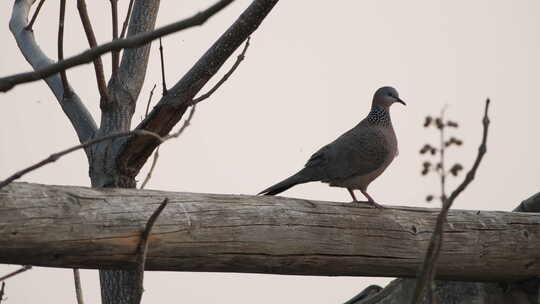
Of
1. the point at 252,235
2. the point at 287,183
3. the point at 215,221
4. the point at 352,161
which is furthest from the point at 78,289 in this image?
the point at 352,161

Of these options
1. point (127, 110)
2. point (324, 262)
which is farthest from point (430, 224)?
point (127, 110)

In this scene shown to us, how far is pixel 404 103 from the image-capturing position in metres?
5.20

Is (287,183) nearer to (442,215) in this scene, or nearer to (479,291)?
(479,291)

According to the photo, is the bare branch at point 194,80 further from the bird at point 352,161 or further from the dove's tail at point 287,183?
the bird at point 352,161

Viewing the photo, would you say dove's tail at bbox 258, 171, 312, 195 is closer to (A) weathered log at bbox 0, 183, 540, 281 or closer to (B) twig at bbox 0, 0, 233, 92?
(A) weathered log at bbox 0, 183, 540, 281

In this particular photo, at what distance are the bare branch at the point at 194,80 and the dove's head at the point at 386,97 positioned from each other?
212 centimetres

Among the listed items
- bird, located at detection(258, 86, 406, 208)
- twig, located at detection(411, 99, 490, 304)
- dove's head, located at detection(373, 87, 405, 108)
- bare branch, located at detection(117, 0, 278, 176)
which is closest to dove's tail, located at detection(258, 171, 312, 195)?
bird, located at detection(258, 86, 406, 208)

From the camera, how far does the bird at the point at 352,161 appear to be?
421cm

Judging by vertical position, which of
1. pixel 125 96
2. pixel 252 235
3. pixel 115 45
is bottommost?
pixel 252 235

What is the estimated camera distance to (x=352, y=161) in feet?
14.2

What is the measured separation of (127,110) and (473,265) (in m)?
1.67

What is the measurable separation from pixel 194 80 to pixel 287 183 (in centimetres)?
103

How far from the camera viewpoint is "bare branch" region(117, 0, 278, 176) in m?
3.06

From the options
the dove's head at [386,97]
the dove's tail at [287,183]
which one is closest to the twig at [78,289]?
the dove's tail at [287,183]
